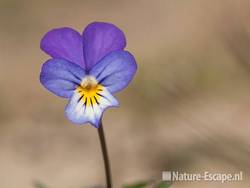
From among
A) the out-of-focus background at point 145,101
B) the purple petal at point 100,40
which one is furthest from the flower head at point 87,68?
the out-of-focus background at point 145,101

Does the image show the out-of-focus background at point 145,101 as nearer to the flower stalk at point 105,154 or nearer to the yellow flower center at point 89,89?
the flower stalk at point 105,154

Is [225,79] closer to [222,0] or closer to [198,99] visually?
[198,99]

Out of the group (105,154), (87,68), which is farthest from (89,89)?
(105,154)

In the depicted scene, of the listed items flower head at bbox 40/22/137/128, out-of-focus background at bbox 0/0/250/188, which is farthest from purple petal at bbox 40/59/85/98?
out-of-focus background at bbox 0/0/250/188

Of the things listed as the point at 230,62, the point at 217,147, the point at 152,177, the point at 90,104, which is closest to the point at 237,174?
the point at 217,147

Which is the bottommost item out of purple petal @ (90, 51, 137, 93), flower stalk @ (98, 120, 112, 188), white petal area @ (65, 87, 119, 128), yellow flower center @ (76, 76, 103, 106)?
flower stalk @ (98, 120, 112, 188)

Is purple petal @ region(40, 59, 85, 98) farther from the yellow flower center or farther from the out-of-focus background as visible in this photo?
the out-of-focus background
